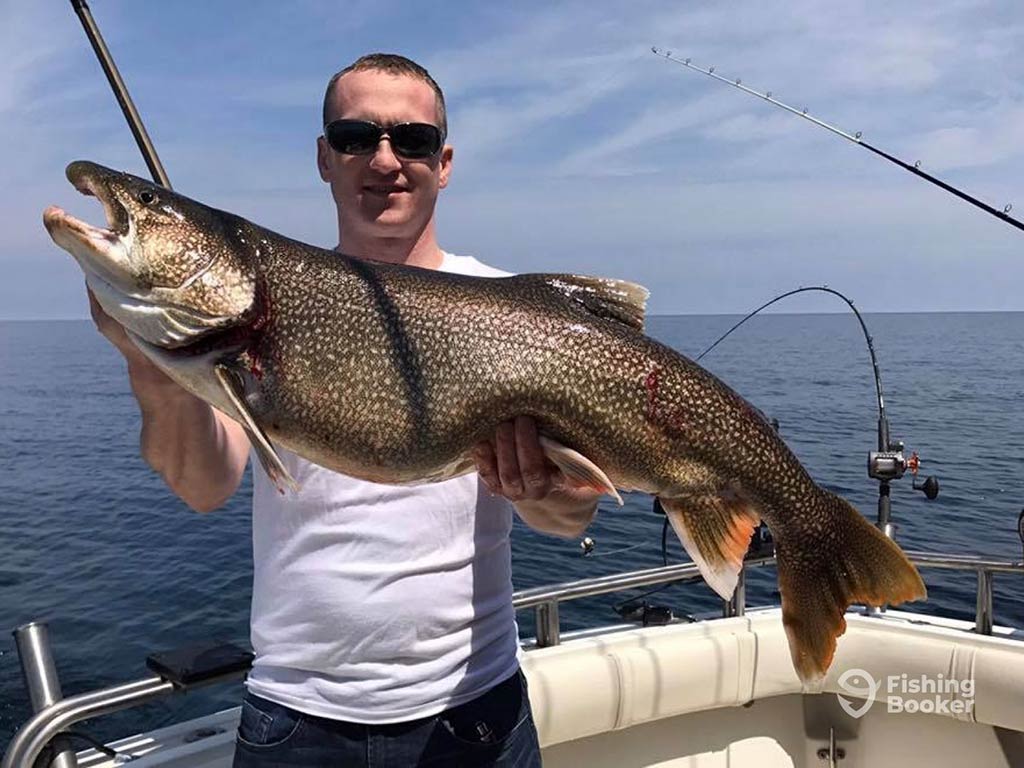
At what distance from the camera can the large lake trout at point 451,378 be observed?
2.43 meters

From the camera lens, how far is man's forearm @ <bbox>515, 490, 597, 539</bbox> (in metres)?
2.74

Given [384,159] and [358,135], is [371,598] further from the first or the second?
[358,135]

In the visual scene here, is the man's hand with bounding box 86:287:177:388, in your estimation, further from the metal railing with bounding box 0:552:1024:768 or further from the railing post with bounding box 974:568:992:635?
the railing post with bounding box 974:568:992:635

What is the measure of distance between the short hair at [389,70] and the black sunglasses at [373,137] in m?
0.09

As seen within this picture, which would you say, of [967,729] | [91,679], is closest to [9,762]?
[967,729]

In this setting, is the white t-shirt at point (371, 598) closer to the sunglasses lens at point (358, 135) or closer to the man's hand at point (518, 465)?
the man's hand at point (518, 465)

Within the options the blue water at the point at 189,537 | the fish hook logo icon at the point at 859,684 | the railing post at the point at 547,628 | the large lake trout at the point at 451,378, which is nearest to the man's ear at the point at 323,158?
the large lake trout at the point at 451,378

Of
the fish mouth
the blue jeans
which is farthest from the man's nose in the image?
the blue jeans

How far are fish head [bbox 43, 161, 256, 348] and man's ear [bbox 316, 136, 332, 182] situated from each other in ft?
2.03

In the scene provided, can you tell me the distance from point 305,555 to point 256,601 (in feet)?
0.96

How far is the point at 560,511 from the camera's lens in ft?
9.22

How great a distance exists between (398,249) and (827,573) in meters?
1.87

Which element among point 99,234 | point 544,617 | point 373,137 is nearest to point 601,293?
point 373,137

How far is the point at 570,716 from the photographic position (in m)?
4.53
